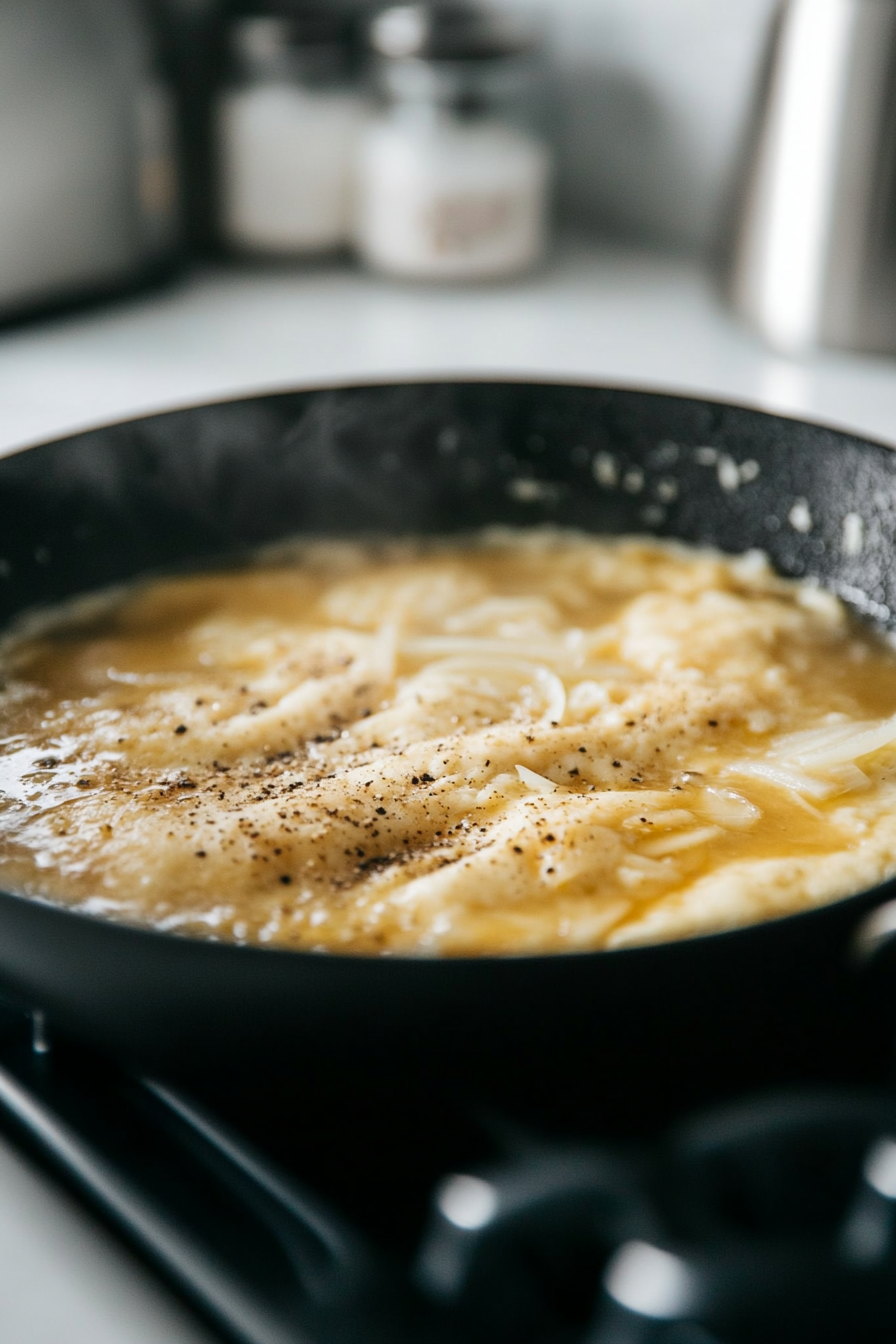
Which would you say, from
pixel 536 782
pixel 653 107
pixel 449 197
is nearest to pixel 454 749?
pixel 536 782

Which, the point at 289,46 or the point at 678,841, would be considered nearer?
the point at 678,841

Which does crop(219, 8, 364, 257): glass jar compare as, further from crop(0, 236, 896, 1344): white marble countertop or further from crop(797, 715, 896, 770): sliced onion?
crop(797, 715, 896, 770): sliced onion

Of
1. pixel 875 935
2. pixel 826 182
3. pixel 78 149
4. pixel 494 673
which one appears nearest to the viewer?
pixel 875 935

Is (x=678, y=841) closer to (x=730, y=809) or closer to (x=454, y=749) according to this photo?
(x=730, y=809)

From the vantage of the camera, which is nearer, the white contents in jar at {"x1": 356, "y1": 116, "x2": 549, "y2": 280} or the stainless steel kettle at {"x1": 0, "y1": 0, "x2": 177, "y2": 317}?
the stainless steel kettle at {"x1": 0, "y1": 0, "x2": 177, "y2": 317}

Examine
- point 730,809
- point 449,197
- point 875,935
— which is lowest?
Answer: point 730,809

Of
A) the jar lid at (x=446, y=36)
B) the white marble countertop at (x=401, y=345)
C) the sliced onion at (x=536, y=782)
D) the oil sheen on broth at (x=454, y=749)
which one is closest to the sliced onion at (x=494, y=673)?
the oil sheen on broth at (x=454, y=749)

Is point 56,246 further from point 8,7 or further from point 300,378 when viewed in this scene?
point 300,378

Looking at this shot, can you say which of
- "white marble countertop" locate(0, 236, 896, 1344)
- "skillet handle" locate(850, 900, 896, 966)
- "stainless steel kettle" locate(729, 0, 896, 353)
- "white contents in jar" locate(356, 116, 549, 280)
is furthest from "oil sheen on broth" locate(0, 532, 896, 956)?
"white contents in jar" locate(356, 116, 549, 280)
